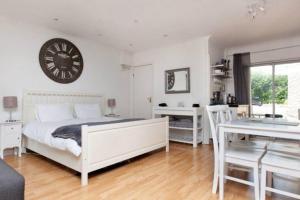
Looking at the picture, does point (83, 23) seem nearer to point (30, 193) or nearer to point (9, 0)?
point (9, 0)

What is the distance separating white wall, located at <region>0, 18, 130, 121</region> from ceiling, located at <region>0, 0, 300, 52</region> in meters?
0.23

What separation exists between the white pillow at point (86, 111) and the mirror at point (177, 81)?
1.85 meters

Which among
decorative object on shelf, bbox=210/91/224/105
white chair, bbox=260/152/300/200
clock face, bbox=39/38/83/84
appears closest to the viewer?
white chair, bbox=260/152/300/200

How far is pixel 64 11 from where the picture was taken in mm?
2988

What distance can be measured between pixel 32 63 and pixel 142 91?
2.81m

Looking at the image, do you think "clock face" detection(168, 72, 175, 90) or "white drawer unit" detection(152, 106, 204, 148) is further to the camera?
"clock face" detection(168, 72, 175, 90)

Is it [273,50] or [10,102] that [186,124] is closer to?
[273,50]

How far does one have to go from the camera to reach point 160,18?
3.26 metres

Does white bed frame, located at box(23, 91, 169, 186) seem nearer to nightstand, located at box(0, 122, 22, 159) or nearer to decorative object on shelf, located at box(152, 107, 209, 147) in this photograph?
nightstand, located at box(0, 122, 22, 159)

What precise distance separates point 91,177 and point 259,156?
1.95 m

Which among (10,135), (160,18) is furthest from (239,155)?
(10,135)

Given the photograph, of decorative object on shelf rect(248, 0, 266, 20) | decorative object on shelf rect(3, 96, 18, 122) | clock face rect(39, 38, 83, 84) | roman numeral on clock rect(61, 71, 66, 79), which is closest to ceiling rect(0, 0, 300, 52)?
decorative object on shelf rect(248, 0, 266, 20)

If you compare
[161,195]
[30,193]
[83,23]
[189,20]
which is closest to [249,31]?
[189,20]

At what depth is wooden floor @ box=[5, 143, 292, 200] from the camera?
6.30 ft
